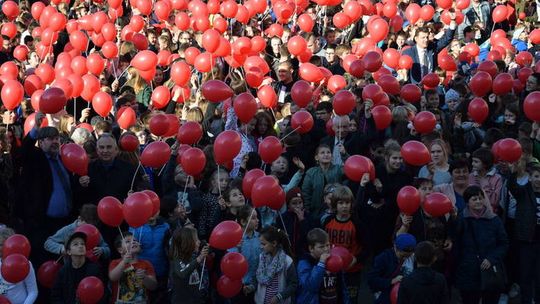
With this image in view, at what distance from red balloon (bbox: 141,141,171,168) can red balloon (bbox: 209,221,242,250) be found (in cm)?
162

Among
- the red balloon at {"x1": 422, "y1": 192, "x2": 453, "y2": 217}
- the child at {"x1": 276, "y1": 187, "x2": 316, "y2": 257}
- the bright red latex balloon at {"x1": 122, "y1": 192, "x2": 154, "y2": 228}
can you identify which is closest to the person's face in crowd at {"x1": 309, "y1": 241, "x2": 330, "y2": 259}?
the child at {"x1": 276, "y1": 187, "x2": 316, "y2": 257}

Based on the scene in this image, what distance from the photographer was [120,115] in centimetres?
1101

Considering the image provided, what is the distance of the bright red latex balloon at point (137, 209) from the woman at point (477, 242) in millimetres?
2590

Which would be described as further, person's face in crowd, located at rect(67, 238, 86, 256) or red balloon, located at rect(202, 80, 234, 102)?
red balloon, located at rect(202, 80, 234, 102)

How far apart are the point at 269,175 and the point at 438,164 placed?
1.72m

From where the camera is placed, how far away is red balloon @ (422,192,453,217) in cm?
847

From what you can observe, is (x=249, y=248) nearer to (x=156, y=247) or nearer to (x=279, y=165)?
(x=156, y=247)

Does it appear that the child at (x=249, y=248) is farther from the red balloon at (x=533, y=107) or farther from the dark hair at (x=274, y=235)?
the red balloon at (x=533, y=107)

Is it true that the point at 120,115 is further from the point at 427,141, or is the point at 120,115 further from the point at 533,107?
the point at 533,107

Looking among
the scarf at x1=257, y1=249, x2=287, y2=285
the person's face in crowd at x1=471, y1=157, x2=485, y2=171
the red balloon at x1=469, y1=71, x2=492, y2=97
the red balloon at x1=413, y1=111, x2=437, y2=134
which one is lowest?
the scarf at x1=257, y1=249, x2=287, y2=285

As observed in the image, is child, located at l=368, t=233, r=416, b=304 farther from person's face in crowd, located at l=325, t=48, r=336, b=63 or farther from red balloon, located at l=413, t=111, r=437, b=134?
person's face in crowd, located at l=325, t=48, r=336, b=63

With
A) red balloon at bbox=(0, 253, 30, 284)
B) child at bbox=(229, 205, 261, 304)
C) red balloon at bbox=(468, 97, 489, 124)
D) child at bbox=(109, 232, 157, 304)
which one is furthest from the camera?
red balloon at bbox=(468, 97, 489, 124)

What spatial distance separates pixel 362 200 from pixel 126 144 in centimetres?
235

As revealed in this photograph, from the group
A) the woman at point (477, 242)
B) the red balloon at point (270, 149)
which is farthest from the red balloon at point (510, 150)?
the red balloon at point (270, 149)
